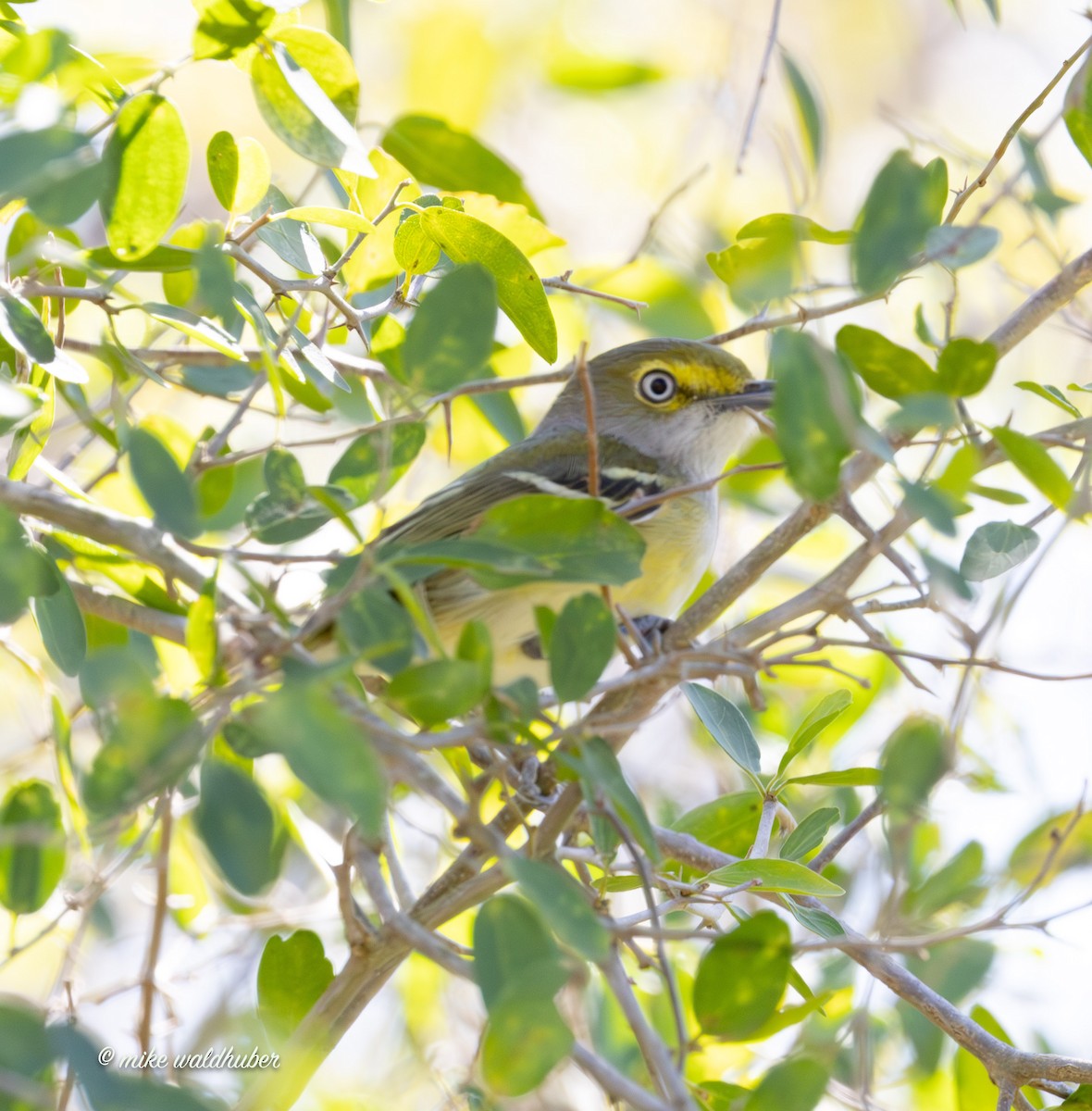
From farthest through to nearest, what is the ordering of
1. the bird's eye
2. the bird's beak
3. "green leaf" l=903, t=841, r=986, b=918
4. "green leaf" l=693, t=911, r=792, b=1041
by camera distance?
the bird's eye → the bird's beak → "green leaf" l=903, t=841, r=986, b=918 → "green leaf" l=693, t=911, r=792, b=1041

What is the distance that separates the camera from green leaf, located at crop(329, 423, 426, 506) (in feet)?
7.37

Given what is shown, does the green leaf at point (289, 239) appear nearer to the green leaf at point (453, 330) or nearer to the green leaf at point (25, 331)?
the green leaf at point (25, 331)

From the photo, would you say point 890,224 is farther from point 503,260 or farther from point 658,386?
point 658,386

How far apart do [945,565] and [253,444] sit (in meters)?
4.09

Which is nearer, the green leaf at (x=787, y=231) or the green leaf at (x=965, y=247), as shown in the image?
the green leaf at (x=965, y=247)

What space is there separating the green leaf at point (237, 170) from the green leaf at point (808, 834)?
1.79 meters

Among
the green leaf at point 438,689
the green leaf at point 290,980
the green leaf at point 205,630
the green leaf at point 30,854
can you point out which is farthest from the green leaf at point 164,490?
the green leaf at point 290,980

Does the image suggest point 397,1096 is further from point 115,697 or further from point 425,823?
point 115,697

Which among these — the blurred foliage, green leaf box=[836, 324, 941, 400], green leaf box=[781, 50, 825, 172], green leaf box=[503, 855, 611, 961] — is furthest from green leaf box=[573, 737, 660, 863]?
green leaf box=[781, 50, 825, 172]

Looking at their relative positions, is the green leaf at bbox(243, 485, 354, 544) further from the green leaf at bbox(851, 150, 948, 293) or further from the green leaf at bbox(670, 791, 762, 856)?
the green leaf at bbox(670, 791, 762, 856)

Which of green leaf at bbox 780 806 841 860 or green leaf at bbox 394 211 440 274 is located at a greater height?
green leaf at bbox 394 211 440 274

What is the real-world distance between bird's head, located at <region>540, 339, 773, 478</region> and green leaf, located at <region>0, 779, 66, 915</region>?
283cm

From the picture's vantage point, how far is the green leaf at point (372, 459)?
2.25 m

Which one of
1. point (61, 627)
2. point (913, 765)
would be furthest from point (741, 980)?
point (61, 627)
